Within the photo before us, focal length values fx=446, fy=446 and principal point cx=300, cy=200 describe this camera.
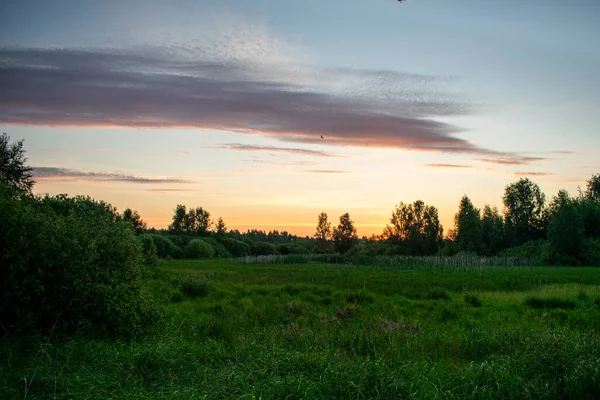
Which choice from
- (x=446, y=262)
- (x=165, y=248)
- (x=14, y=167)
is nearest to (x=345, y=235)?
(x=165, y=248)

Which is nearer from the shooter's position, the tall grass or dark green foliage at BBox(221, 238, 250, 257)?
the tall grass

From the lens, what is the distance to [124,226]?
11719 mm

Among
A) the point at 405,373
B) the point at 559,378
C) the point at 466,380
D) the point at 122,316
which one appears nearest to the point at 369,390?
the point at 405,373

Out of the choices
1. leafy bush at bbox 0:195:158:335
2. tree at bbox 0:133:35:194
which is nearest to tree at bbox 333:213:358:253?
tree at bbox 0:133:35:194

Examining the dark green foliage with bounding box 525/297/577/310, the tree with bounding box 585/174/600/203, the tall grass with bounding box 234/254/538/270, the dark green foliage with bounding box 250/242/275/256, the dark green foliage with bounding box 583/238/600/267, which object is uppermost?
the tree with bounding box 585/174/600/203

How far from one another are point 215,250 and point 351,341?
91740 mm

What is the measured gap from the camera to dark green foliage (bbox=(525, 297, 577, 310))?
1723 cm

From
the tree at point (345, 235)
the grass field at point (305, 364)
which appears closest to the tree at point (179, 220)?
the tree at point (345, 235)

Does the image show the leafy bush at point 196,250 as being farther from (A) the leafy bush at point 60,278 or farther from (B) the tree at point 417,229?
(A) the leafy bush at point 60,278

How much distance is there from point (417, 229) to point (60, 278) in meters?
86.3

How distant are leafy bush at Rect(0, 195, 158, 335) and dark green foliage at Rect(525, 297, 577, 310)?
1485cm

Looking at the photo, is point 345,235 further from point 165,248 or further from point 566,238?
point 566,238

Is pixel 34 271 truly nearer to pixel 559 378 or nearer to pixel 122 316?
pixel 122 316

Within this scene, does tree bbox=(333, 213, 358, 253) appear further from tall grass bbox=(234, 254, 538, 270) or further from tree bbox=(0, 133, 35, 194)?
tree bbox=(0, 133, 35, 194)
